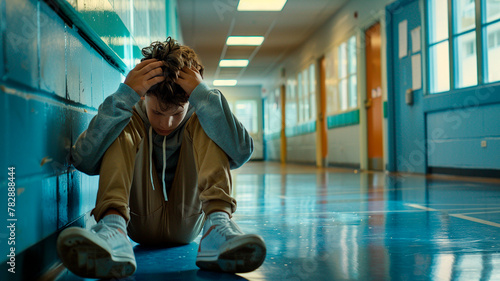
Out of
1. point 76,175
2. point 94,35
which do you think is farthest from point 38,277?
point 94,35

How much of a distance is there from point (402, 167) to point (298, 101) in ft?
18.6

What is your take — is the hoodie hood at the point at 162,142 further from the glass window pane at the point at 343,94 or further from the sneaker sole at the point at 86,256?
the glass window pane at the point at 343,94

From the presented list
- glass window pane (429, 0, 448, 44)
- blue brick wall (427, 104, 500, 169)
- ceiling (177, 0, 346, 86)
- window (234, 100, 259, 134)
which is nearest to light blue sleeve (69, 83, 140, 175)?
blue brick wall (427, 104, 500, 169)

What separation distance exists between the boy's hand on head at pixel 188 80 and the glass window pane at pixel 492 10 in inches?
147

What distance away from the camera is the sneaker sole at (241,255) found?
103 cm

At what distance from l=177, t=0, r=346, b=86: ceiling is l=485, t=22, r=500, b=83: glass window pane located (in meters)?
3.42

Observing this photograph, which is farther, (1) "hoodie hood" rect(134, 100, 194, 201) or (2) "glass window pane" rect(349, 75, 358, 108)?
(2) "glass window pane" rect(349, 75, 358, 108)

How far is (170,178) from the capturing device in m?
1.41

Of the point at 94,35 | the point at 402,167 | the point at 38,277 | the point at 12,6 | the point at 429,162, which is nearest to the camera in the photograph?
the point at 12,6

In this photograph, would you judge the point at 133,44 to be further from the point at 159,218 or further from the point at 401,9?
the point at 401,9

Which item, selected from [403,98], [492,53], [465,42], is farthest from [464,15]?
[403,98]

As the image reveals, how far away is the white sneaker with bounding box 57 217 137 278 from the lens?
93cm

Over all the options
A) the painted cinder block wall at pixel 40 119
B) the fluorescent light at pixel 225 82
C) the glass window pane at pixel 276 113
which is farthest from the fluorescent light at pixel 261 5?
the fluorescent light at pixel 225 82

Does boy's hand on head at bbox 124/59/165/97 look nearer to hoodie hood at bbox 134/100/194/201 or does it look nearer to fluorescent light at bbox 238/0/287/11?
hoodie hood at bbox 134/100/194/201
